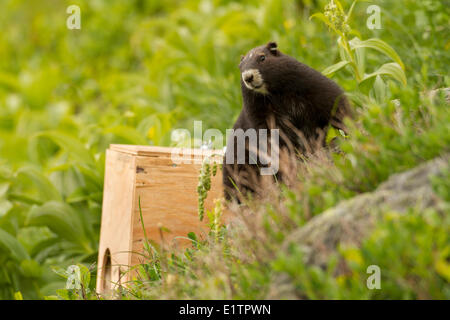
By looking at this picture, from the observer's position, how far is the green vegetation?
1.56 meters

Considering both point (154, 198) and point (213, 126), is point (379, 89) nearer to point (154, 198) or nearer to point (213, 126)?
point (154, 198)

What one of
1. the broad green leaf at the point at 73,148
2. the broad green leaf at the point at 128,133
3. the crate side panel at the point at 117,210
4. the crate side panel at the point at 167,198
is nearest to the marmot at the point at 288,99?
the crate side panel at the point at 167,198

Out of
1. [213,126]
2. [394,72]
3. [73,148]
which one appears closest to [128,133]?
[73,148]

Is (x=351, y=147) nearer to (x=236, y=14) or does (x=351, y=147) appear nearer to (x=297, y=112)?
(x=297, y=112)

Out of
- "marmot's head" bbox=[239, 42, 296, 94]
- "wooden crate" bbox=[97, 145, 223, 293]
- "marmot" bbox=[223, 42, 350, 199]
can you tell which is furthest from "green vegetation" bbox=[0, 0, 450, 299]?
"wooden crate" bbox=[97, 145, 223, 293]

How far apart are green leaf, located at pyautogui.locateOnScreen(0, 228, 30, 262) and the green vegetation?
14 mm

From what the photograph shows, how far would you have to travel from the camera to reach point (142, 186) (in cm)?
316

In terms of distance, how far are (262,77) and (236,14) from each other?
13.6 ft

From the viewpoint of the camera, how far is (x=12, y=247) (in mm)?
3764

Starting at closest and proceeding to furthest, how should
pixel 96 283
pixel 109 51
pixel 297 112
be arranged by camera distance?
pixel 297 112, pixel 96 283, pixel 109 51

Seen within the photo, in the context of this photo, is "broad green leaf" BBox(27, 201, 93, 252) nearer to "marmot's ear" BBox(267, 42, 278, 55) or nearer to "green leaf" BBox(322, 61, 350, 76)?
"marmot's ear" BBox(267, 42, 278, 55)

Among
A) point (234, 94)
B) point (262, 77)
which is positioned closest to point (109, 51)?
point (234, 94)

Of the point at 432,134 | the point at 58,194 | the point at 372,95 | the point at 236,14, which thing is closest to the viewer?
the point at 432,134

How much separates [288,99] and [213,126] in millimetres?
2569
